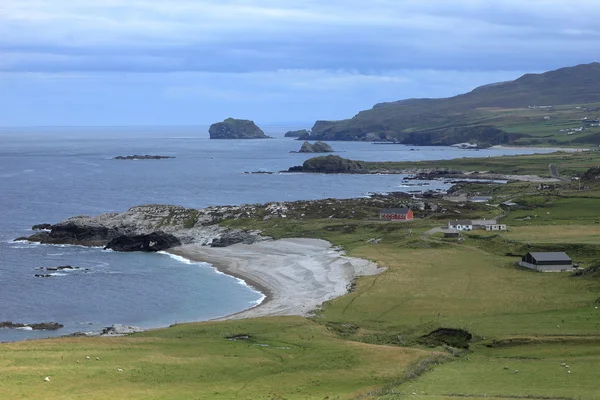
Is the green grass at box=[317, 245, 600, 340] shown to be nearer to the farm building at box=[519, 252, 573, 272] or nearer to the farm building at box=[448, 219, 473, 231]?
the farm building at box=[519, 252, 573, 272]

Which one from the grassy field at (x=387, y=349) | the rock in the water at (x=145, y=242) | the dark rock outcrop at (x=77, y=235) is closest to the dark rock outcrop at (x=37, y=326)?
the grassy field at (x=387, y=349)

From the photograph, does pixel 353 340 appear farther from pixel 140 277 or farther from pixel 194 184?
pixel 194 184

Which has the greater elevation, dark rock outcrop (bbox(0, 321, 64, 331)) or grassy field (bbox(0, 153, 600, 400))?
grassy field (bbox(0, 153, 600, 400))

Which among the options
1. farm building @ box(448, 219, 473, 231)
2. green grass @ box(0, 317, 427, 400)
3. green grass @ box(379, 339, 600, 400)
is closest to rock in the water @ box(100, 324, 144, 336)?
green grass @ box(0, 317, 427, 400)

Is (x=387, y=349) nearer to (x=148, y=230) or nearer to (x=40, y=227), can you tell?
(x=148, y=230)

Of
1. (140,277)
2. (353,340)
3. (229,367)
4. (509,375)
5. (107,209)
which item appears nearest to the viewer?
(509,375)

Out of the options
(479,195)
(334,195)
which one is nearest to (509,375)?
(479,195)

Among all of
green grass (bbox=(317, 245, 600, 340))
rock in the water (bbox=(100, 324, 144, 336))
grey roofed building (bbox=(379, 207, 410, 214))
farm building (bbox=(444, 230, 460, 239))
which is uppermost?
grey roofed building (bbox=(379, 207, 410, 214))
